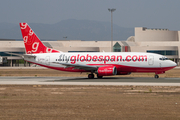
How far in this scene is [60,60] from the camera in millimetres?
48625

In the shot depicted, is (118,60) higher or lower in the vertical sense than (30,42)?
lower

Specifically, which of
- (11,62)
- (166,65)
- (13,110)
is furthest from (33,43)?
(11,62)

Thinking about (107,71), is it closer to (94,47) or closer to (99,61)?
(99,61)

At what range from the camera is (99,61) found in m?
46.5

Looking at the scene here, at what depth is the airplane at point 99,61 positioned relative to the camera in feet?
146

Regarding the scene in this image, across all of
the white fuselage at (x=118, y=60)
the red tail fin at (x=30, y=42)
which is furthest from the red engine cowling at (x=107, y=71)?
the red tail fin at (x=30, y=42)

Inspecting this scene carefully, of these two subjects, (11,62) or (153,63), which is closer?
(153,63)

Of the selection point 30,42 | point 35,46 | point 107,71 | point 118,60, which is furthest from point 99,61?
point 30,42

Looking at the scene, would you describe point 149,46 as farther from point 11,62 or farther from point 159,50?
point 11,62

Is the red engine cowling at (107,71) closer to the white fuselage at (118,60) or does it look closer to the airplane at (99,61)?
the airplane at (99,61)

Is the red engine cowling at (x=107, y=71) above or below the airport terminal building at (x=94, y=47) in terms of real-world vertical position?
below

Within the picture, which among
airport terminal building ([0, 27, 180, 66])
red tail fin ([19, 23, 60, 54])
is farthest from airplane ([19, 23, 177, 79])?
airport terminal building ([0, 27, 180, 66])

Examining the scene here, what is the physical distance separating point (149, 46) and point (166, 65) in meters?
91.8

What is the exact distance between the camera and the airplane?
4462 cm
